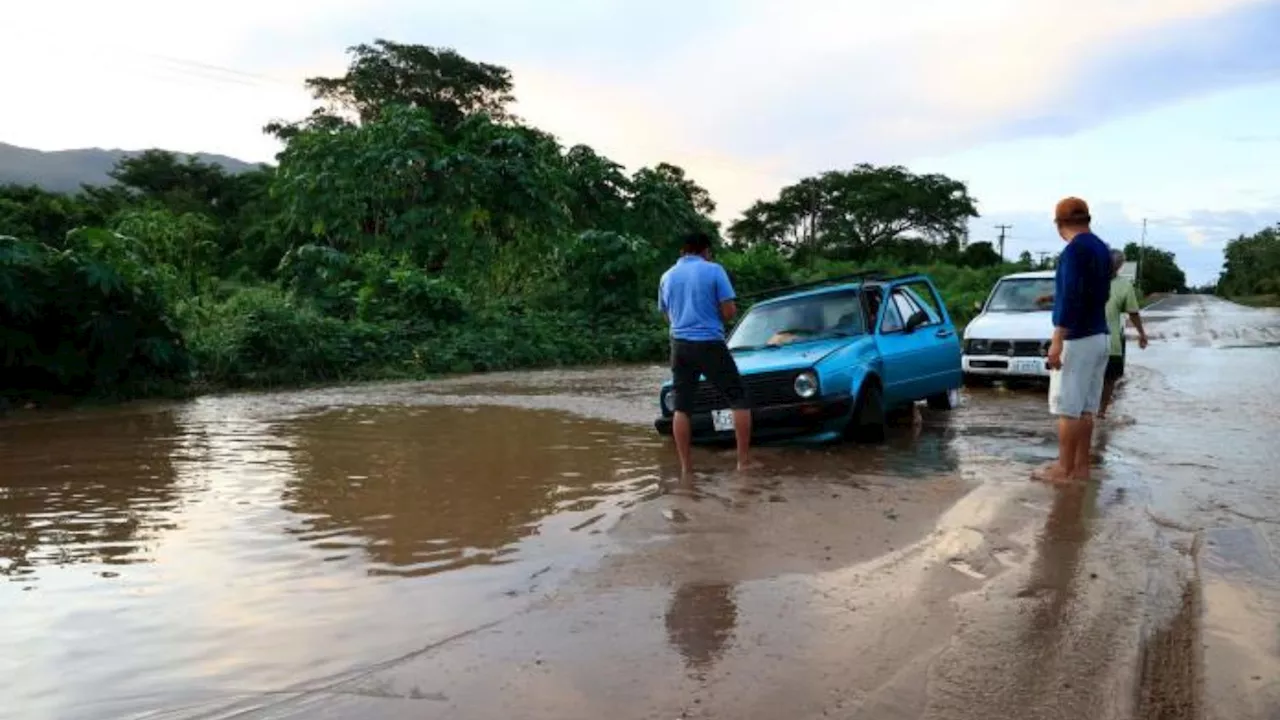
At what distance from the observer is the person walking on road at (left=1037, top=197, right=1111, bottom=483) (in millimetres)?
6398

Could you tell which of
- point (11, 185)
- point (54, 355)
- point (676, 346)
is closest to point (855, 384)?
point (676, 346)

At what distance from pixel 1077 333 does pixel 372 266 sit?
14699 mm

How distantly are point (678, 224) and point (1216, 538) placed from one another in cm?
2443

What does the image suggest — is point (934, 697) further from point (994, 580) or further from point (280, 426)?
point (280, 426)

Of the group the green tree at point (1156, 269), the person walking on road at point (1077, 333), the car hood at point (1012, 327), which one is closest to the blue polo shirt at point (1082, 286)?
the person walking on road at point (1077, 333)

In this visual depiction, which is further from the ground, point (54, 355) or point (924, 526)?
point (54, 355)

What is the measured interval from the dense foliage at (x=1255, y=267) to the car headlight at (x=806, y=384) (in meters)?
61.4

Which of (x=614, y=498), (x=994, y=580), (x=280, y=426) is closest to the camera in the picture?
(x=994, y=580)

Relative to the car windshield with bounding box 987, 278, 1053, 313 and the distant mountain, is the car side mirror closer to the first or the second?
the car windshield with bounding box 987, 278, 1053, 313

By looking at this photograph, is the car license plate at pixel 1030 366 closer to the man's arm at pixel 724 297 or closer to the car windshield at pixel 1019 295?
the car windshield at pixel 1019 295

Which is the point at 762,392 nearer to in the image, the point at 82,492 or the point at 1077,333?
the point at 1077,333

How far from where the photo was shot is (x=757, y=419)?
788cm

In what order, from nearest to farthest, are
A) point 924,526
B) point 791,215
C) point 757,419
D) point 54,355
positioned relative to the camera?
point 924,526
point 757,419
point 54,355
point 791,215

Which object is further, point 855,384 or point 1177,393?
point 1177,393
